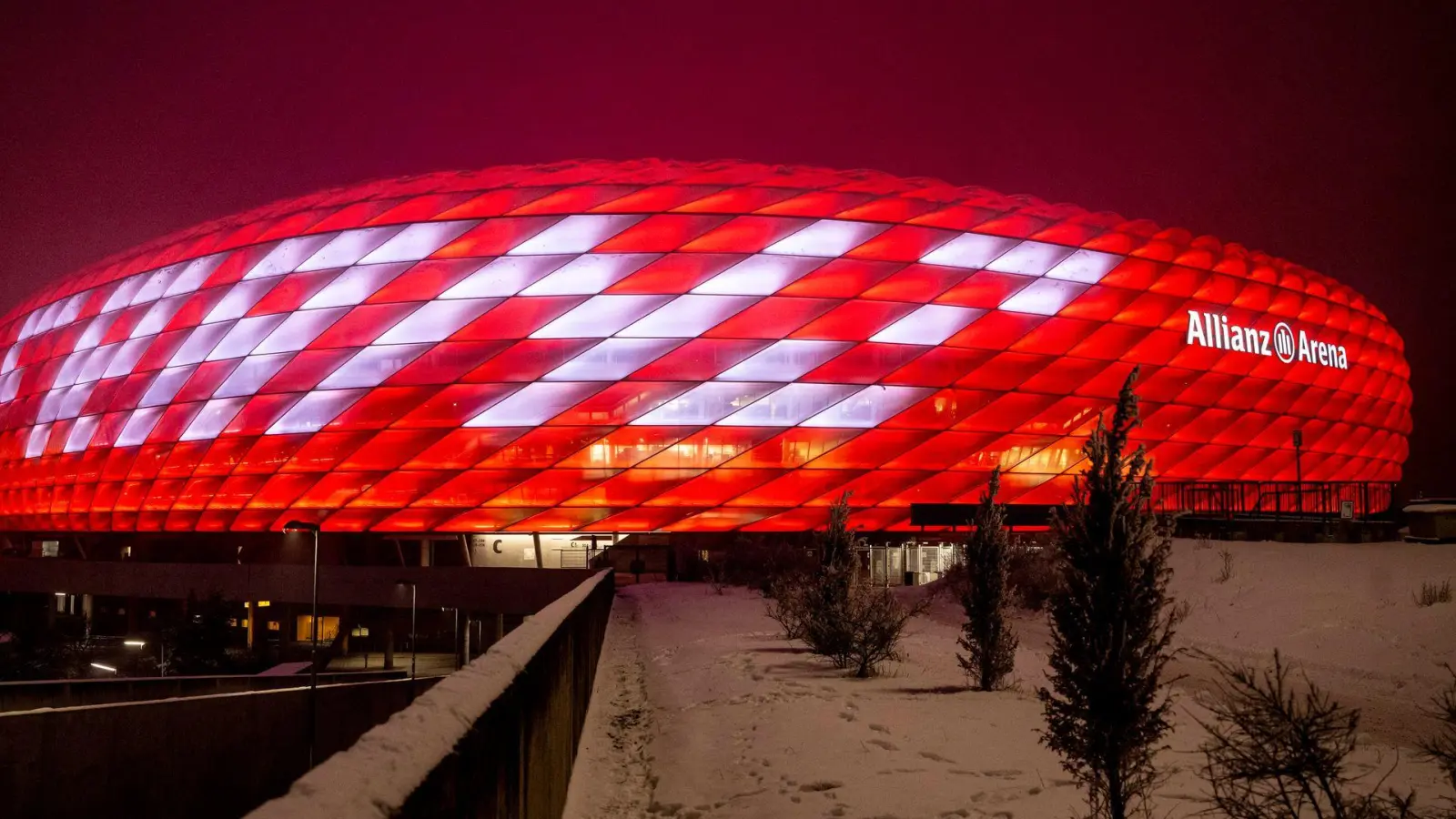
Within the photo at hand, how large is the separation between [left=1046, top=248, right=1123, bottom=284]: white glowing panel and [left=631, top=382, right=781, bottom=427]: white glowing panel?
34.0ft

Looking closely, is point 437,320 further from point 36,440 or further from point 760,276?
point 36,440

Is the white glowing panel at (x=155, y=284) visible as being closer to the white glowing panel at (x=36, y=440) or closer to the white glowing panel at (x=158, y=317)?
the white glowing panel at (x=158, y=317)

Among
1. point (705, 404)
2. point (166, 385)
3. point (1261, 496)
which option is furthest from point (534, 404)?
point (1261, 496)

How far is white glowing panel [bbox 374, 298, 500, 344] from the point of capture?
1282 inches

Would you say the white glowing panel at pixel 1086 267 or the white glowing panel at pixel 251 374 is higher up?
the white glowing panel at pixel 1086 267

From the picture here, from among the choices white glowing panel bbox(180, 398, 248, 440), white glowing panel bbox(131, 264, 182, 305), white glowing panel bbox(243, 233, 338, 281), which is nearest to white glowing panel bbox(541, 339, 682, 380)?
white glowing panel bbox(243, 233, 338, 281)

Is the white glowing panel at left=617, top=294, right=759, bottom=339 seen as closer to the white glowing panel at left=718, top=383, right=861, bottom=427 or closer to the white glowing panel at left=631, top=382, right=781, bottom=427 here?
→ the white glowing panel at left=631, top=382, right=781, bottom=427

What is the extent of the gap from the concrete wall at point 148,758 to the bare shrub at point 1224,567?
14.0 meters

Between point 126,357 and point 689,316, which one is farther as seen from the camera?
point 126,357

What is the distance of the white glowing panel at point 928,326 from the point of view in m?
33.3

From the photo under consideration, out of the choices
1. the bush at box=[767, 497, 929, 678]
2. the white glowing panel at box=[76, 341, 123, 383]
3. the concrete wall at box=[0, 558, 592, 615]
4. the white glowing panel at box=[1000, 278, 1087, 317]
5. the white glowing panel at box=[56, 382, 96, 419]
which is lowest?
the concrete wall at box=[0, 558, 592, 615]

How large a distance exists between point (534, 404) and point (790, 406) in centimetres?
751

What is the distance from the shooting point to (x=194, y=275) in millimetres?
37500

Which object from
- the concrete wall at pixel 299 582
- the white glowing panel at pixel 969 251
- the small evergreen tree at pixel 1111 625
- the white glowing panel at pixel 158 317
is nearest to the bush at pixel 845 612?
the small evergreen tree at pixel 1111 625
